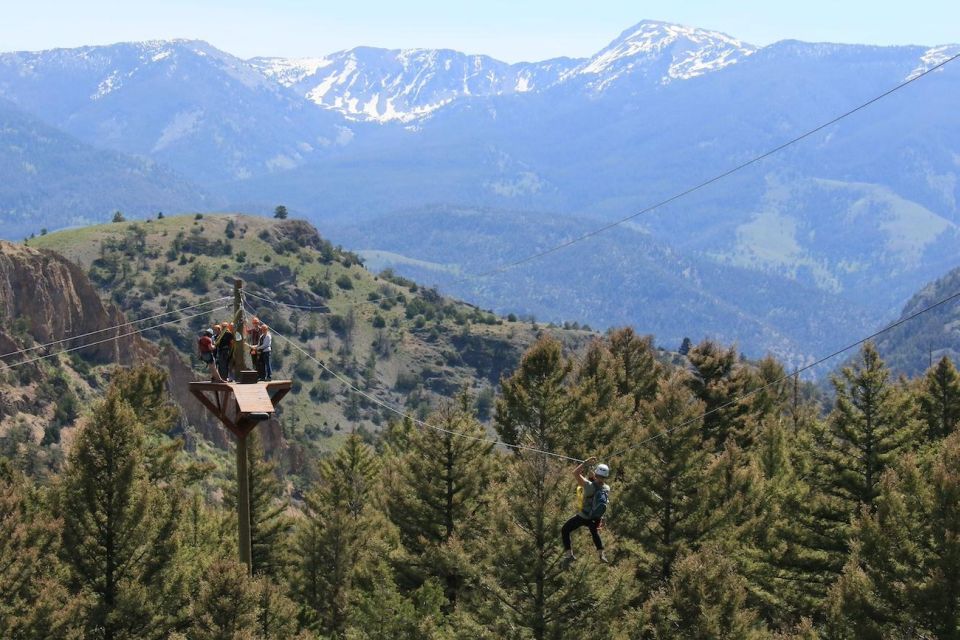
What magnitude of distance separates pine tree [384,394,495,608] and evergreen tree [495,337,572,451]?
4.25 meters

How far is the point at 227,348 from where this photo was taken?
28.7 metres

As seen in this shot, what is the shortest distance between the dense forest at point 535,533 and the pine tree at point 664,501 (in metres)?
0.09

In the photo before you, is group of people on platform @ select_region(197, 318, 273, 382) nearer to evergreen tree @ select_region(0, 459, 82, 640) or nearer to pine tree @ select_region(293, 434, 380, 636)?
evergreen tree @ select_region(0, 459, 82, 640)

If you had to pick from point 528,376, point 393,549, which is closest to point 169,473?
point 393,549

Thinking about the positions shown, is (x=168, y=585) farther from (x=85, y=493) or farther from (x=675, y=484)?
(x=675, y=484)

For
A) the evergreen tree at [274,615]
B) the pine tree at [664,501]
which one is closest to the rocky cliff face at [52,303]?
the evergreen tree at [274,615]

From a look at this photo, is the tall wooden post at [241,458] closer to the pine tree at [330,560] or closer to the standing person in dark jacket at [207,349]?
the standing person in dark jacket at [207,349]

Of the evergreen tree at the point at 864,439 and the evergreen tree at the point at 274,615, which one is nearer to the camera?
the evergreen tree at the point at 274,615

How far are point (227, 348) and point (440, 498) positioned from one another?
19.7 meters

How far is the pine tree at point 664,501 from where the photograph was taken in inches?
1697

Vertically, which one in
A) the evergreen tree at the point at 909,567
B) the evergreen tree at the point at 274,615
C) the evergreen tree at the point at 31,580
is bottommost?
the evergreen tree at the point at 274,615

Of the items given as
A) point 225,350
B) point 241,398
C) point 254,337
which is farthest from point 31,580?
point 241,398

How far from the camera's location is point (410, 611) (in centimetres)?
4078

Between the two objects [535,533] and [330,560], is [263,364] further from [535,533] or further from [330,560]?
[330,560]
